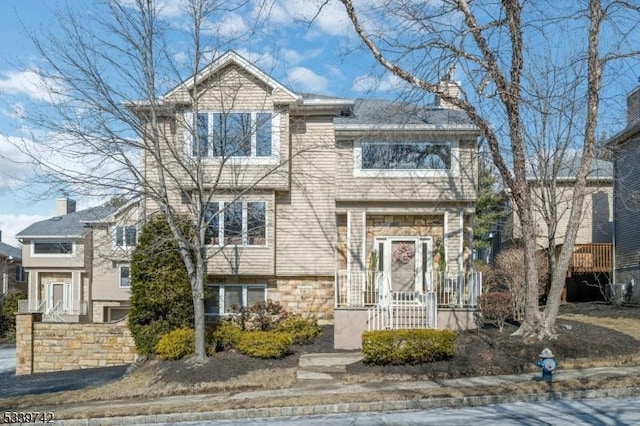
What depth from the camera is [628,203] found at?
24.4 metres

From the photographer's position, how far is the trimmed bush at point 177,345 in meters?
16.4

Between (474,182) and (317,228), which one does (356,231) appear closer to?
(317,228)

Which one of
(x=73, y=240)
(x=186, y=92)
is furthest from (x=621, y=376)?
(x=73, y=240)

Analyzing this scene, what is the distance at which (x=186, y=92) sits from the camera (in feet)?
60.1

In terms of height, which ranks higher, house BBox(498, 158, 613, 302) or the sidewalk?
house BBox(498, 158, 613, 302)

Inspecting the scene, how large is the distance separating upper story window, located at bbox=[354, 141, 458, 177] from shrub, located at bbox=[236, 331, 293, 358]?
18.9 ft

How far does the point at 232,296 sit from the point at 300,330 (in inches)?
143

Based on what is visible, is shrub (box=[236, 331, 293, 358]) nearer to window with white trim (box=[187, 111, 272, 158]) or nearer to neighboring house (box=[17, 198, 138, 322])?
window with white trim (box=[187, 111, 272, 158])

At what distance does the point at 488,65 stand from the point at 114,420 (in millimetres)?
10792

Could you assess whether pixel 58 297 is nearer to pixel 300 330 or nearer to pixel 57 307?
pixel 57 307

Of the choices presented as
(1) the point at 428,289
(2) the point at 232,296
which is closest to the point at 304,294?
(2) the point at 232,296

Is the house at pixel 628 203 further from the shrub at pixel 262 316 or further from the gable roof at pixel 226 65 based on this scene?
the shrub at pixel 262 316

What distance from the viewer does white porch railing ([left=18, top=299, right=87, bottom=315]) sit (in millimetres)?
34531

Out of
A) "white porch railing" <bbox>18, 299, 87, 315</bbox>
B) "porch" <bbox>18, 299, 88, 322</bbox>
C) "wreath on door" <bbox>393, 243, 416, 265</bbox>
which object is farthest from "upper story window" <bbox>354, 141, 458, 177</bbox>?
"white porch railing" <bbox>18, 299, 87, 315</bbox>
